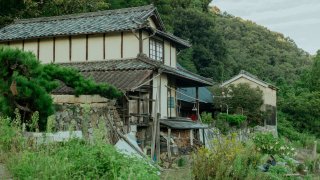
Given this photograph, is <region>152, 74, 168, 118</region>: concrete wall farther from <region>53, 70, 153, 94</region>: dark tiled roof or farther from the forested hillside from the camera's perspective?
the forested hillside

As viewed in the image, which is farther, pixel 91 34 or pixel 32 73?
pixel 91 34

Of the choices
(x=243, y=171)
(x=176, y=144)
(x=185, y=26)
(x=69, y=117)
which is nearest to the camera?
(x=243, y=171)

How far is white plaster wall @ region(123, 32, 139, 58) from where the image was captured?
21797 mm

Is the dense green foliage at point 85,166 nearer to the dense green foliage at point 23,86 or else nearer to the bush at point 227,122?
the dense green foliage at point 23,86

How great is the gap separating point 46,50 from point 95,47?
117 inches

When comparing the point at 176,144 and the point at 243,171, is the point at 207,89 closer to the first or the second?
the point at 176,144

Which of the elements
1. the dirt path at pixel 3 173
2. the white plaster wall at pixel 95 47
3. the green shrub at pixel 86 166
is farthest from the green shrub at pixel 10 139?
the white plaster wall at pixel 95 47

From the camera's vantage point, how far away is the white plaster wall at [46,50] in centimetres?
2334

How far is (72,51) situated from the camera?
22938 millimetres

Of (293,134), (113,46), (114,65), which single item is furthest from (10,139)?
(293,134)

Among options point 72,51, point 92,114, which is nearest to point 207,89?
point 72,51

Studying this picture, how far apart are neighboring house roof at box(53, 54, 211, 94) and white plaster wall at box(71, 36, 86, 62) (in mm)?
317

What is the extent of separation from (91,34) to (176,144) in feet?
23.5

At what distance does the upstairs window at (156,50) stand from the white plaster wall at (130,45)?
4.83 feet
